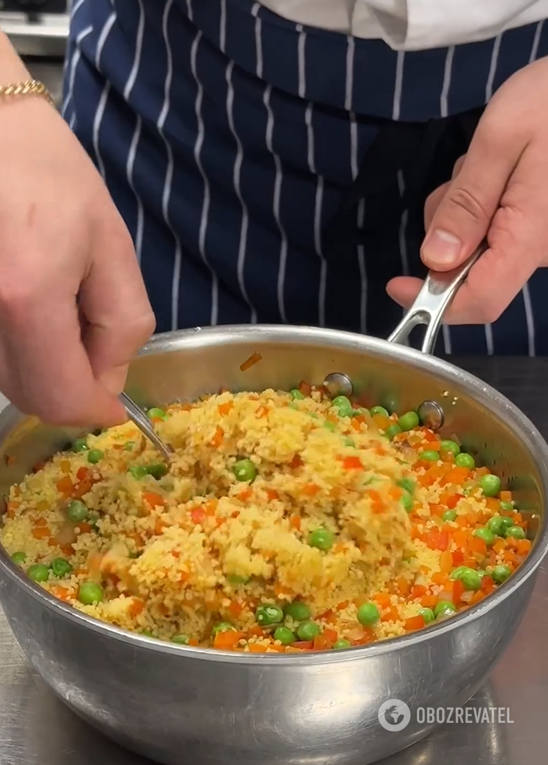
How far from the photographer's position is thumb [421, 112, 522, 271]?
102 cm

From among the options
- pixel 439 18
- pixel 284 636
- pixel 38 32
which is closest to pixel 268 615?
pixel 284 636

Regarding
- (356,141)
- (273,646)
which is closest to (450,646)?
(273,646)

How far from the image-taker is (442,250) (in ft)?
3.33

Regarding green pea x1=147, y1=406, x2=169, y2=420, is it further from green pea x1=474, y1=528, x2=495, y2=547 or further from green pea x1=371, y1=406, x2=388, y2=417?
green pea x1=474, y1=528, x2=495, y2=547

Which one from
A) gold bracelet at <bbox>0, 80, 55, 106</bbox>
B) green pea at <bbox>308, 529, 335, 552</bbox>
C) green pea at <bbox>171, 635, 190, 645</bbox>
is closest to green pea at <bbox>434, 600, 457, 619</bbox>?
green pea at <bbox>308, 529, 335, 552</bbox>

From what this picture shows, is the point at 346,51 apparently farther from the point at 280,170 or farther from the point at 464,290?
the point at 464,290

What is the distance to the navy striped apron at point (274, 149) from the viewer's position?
3.79ft

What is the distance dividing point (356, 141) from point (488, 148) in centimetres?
22

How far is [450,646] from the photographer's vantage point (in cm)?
67

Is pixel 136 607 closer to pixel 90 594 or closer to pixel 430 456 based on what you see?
pixel 90 594

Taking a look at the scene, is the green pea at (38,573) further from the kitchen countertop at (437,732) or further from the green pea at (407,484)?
the green pea at (407,484)

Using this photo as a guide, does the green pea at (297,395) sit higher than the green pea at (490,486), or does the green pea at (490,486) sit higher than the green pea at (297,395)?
the green pea at (297,395)

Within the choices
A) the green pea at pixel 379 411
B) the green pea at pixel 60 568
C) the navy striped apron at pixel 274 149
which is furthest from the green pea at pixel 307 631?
the navy striped apron at pixel 274 149

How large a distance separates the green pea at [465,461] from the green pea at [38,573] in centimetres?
43
